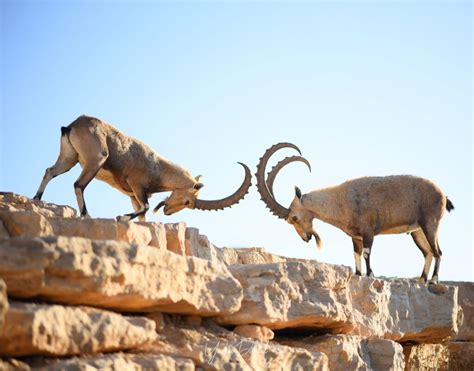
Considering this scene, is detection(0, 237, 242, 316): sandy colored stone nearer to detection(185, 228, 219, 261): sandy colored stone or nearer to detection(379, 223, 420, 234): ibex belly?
detection(185, 228, 219, 261): sandy colored stone

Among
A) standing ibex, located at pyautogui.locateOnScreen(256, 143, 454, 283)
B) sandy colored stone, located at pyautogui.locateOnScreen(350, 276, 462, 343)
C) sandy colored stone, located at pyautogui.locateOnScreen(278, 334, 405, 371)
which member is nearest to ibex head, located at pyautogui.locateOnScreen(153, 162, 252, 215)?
standing ibex, located at pyautogui.locateOnScreen(256, 143, 454, 283)

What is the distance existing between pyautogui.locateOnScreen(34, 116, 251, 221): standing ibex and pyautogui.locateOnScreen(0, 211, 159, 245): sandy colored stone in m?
4.75

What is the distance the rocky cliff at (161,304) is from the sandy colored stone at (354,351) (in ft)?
0.04

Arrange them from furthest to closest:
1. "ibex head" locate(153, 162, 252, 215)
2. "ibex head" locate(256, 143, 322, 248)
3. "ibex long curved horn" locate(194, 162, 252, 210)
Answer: "ibex head" locate(256, 143, 322, 248) → "ibex long curved horn" locate(194, 162, 252, 210) → "ibex head" locate(153, 162, 252, 215)

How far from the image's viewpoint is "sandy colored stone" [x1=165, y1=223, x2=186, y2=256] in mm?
7750

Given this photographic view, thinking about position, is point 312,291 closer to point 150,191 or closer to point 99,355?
point 99,355

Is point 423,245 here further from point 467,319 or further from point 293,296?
point 293,296

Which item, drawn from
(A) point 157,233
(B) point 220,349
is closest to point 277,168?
(A) point 157,233

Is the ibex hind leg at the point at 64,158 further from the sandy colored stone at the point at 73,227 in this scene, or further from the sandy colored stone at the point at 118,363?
the sandy colored stone at the point at 118,363

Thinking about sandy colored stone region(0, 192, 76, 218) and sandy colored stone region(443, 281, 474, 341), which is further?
sandy colored stone region(443, 281, 474, 341)

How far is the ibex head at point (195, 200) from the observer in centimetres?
1523

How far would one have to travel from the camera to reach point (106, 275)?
227 inches

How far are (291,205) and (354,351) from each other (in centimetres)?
649

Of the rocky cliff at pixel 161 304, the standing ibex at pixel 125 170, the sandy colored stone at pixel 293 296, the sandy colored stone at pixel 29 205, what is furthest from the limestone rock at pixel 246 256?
the standing ibex at pixel 125 170
